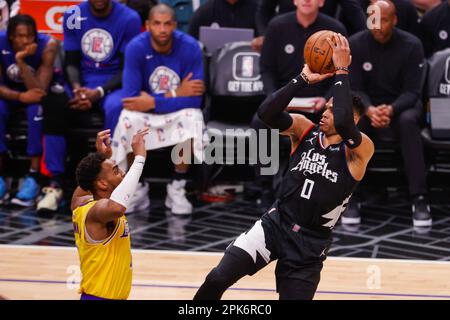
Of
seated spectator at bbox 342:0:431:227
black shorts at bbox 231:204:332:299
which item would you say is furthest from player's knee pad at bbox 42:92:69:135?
black shorts at bbox 231:204:332:299

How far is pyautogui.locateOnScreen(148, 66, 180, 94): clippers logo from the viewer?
8438 mm

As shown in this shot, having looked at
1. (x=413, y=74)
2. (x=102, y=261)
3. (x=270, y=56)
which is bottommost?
(x=102, y=261)

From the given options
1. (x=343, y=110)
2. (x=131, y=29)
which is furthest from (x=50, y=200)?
(x=343, y=110)

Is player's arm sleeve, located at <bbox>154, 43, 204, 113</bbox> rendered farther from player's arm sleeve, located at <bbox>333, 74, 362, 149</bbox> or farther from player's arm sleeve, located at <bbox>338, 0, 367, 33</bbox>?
player's arm sleeve, located at <bbox>333, 74, 362, 149</bbox>

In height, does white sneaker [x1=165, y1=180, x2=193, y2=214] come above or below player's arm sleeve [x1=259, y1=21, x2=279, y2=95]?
below

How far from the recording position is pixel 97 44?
8.72 meters

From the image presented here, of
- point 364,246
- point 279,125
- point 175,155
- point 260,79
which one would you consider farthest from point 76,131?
point 279,125

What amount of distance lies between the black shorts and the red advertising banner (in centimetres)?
455

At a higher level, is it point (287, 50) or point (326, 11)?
point (326, 11)

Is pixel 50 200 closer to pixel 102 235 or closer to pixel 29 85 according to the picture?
pixel 29 85

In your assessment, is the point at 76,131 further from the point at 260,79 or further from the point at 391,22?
the point at 391,22

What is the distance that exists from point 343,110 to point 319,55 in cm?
55

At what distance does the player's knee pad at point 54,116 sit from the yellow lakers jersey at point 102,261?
339 cm
